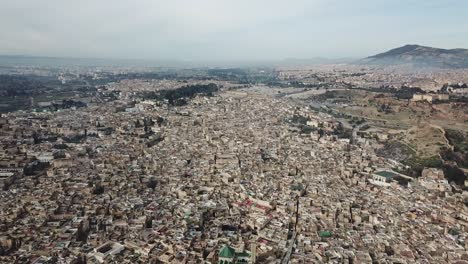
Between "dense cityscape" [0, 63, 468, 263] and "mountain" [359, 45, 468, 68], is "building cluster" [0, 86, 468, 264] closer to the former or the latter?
"dense cityscape" [0, 63, 468, 263]

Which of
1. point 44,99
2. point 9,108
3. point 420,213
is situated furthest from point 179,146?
point 44,99

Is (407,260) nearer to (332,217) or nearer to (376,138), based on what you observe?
(332,217)

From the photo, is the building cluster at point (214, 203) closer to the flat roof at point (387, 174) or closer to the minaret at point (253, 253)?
the minaret at point (253, 253)

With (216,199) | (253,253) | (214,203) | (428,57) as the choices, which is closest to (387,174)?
(216,199)

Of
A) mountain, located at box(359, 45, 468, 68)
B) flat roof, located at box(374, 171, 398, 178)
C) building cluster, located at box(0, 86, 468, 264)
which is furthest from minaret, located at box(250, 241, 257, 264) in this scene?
mountain, located at box(359, 45, 468, 68)

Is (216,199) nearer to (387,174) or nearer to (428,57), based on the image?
(387,174)
